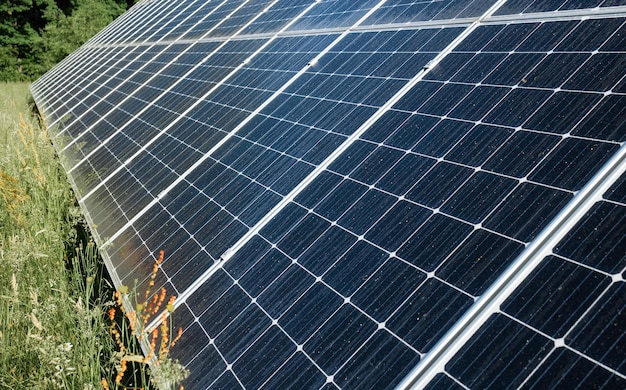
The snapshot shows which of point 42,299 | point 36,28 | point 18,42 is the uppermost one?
point 36,28

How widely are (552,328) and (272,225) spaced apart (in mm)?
2740

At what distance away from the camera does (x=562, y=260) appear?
313 centimetres

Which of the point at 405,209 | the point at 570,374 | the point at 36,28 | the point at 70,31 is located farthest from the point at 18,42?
the point at 570,374

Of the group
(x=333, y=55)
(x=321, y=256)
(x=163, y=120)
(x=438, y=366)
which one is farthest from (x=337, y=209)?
(x=163, y=120)

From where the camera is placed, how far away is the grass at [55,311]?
14.1 feet

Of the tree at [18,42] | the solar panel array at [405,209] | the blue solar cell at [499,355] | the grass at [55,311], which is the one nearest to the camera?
Result: the blue solar cell at [499,355]

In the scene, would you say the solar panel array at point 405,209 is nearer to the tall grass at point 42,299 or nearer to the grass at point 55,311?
the grass at point 55,311

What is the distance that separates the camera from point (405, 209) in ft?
14.0

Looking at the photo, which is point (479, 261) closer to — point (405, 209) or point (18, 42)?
point (405, 209)

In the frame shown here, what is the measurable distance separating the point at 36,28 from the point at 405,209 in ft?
152

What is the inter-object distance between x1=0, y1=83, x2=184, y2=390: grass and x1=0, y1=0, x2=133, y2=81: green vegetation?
28215 mm

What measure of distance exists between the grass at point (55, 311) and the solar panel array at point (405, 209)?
1.77 feet

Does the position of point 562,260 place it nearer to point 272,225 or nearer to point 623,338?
point 623,338

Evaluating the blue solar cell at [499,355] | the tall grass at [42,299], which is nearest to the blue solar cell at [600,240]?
the blue solar cell at [499,355]
